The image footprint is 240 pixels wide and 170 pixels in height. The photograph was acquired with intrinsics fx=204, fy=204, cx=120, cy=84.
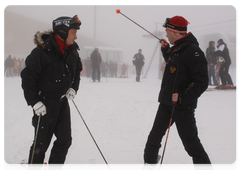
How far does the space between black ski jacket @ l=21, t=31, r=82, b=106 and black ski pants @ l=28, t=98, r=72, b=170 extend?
12 centimetres

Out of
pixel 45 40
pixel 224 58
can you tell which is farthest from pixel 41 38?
pixel 224 58

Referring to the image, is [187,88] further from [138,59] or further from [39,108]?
[138,59]

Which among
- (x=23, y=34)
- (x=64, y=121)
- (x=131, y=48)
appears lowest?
(x=64, y=121)

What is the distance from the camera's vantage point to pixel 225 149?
10.1 feet

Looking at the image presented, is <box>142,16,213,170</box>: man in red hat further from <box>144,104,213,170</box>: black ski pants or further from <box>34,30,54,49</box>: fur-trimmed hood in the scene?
<box>34,30,54,49</box>: fur-trimmed hood

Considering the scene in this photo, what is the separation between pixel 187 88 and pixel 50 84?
1.36 m

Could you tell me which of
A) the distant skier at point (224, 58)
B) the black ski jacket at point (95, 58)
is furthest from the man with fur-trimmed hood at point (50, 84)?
the black ski jacket at point (95, 58)

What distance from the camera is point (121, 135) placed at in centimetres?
369

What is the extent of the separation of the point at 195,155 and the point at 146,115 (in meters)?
2.92

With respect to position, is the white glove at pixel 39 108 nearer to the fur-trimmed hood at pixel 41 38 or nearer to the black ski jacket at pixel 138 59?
the fur-trimmed hood at pixel 41 38

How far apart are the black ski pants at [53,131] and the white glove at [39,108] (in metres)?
0.07

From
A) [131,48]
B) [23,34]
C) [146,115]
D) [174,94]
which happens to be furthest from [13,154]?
[131,48]

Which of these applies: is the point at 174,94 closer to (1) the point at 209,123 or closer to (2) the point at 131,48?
(1) the point at 209,123

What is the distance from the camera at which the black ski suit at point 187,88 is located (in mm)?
1942
